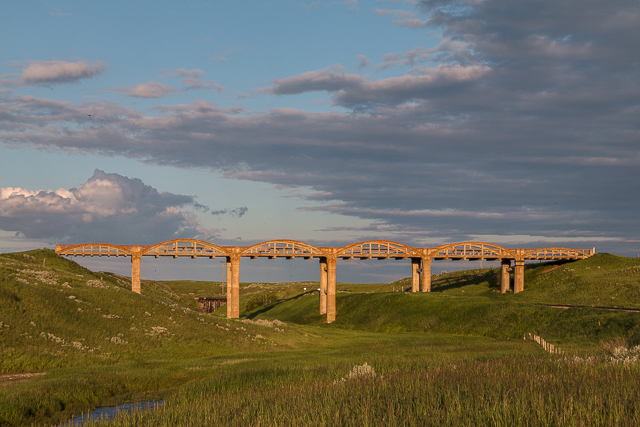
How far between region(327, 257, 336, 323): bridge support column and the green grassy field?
6.73 feet

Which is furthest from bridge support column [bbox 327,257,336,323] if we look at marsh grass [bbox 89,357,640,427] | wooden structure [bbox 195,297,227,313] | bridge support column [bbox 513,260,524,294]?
marsh grass [bbox 89,357,640,427]

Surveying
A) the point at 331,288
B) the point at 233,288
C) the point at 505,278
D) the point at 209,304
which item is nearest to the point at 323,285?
the point at 331,288

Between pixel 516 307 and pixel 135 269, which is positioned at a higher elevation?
pixel 135 269

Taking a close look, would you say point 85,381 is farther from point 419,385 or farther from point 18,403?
point 419,385

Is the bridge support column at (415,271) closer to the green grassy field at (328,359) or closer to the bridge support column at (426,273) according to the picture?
the bridge support column at (426,273)

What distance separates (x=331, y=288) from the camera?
292 feet

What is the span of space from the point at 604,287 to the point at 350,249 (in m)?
37.3

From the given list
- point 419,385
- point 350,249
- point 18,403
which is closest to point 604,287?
point 350,249

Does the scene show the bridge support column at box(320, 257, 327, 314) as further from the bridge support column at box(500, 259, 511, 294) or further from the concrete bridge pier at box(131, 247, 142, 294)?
the bridge support column at box(500, 259, 511, 294)

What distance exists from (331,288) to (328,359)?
52.7 meters

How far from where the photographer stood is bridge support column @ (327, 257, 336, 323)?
8850cm

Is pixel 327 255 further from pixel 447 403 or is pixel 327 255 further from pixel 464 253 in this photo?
pixel 447 403

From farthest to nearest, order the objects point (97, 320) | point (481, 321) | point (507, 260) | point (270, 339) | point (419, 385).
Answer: point (507, 260) < point (481, 321) < point (270, 339) < point (97, 320) < point (419, 385)

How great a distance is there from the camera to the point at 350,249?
88.6 metres
